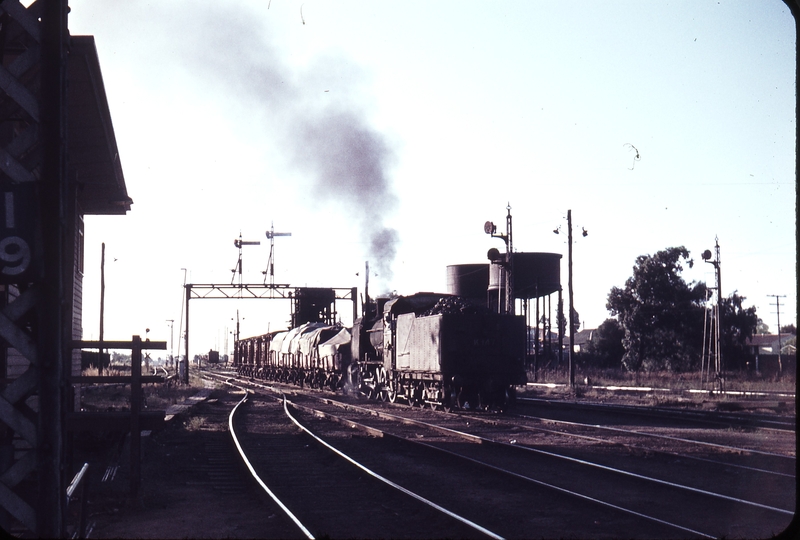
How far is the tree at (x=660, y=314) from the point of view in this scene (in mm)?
56375

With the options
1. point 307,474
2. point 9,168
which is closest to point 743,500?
point 307,474

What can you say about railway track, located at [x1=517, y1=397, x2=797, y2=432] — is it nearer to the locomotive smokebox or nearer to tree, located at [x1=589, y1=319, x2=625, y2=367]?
the locomotive smokebox

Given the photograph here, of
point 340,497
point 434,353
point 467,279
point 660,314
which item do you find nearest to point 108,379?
point 340,497

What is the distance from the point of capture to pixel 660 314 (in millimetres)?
57656

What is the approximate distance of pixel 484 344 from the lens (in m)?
20.6

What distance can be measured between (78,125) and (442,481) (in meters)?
8.04

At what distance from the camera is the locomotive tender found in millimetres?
20250

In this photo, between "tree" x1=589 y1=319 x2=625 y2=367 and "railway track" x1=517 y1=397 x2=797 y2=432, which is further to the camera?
"tree" x1=589 y1=319 x2=625 y2=367

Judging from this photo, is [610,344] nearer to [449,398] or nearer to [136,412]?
[449,398]

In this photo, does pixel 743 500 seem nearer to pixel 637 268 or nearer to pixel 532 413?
pixel 532 413

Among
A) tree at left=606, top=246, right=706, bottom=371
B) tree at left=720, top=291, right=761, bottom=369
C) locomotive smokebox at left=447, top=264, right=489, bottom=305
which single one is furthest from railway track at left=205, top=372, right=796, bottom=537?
tree at left=606, top=246, right=706, bottom=371

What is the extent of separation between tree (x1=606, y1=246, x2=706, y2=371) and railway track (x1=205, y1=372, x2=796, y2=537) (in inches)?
1736

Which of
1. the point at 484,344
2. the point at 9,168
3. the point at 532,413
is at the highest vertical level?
the point at 9,168

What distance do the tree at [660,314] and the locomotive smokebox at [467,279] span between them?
59.5ft
